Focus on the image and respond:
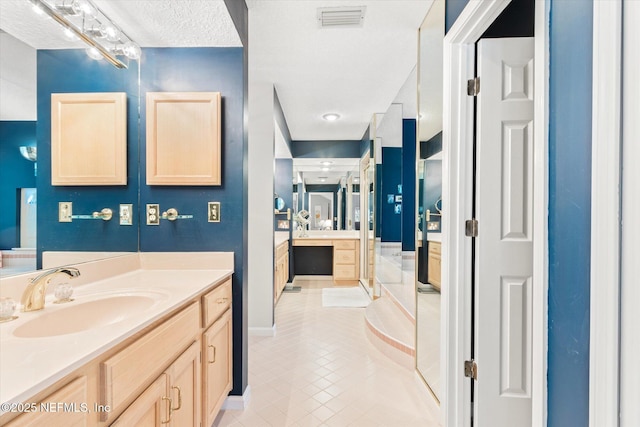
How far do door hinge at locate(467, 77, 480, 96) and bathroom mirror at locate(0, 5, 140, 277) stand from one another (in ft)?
6.54

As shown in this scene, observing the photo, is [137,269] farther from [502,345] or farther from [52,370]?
[502,345]

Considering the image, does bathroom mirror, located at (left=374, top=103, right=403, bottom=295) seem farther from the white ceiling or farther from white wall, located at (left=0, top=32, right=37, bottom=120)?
white wall, located at (left=0, top=32, right=37, bottom=120)

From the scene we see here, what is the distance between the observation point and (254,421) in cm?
179

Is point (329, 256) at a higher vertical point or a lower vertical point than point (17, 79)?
lower

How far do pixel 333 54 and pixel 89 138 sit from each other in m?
1.90

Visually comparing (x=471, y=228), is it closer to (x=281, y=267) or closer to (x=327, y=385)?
(x=327, y=385)

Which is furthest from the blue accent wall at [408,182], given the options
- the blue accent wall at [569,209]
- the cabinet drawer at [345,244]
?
the blue accent wall at [569,209]

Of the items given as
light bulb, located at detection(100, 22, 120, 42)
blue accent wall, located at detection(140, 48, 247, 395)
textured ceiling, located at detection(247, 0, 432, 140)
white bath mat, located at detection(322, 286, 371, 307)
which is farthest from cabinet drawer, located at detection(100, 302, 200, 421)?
white bath mat, located at detection(322, 286, 371, 307)

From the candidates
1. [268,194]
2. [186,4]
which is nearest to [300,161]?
[268,194]

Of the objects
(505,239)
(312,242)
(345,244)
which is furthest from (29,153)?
(345,244)

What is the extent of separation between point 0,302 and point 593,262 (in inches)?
67.5

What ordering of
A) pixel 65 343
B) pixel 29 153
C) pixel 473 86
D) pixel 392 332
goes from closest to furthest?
pixel 65 343, pixel 29 153, pixel 473 86, pixel 392 332

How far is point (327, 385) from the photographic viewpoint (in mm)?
2174

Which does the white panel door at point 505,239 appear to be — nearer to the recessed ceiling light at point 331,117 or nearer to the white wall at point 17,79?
the white wall at point 17,79
